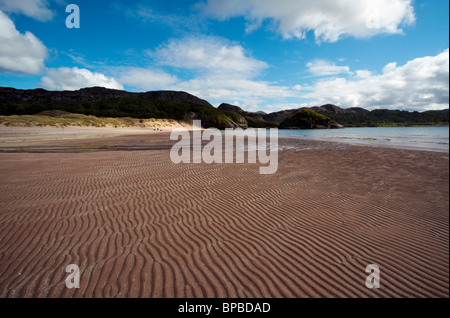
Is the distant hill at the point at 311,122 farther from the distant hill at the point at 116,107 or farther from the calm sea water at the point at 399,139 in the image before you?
the calm sea water at the point at 399,139

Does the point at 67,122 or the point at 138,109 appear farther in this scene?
the point at 138,109

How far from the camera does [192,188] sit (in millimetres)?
8523

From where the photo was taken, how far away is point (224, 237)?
15.4ft

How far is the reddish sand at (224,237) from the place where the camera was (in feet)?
10.7

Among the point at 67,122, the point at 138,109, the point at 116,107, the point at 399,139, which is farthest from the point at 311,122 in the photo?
the point at 67,122

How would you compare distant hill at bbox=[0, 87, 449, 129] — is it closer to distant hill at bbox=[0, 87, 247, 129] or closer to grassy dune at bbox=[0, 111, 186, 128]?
distant hill at bbox=[0, 87, 247, 129]

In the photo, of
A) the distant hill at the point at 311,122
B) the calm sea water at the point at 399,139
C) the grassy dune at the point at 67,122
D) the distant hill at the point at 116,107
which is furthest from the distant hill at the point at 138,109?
the calm sea water at the point at 399,139

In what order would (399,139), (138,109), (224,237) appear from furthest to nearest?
(138,109) → (399,139) → (224,237)

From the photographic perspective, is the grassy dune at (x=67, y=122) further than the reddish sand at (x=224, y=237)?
Yes

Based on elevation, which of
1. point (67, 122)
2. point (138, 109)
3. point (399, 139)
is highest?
point (138, 109)

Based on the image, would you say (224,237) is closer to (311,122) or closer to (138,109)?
(138,109)

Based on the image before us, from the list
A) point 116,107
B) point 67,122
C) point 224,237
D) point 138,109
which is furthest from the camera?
point 138,109
